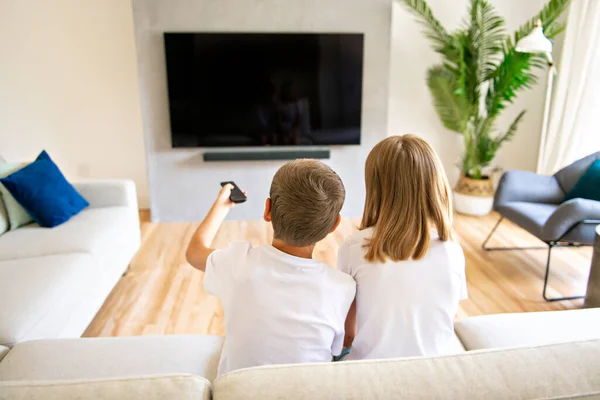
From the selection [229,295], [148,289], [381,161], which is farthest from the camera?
[148,289]

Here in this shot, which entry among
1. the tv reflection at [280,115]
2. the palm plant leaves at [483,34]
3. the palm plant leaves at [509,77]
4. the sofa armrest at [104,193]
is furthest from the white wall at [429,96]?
the sofa armrest at [104,193]

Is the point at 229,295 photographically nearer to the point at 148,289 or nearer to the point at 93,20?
the point at 148,289

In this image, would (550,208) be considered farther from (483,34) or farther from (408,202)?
(408,202)

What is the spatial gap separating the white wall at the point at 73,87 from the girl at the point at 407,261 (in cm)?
350

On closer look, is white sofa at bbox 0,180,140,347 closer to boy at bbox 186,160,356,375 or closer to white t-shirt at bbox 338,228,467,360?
boy at bbox 186,160,356,375

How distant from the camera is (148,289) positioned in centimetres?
289

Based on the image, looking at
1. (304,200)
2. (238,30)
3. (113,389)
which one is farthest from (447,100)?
(113,389)

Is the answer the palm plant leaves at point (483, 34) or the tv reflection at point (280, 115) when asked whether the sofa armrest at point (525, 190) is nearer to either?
the palm plant leaves at point (483, 34)

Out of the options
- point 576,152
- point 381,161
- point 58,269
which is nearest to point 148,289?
point 58,269

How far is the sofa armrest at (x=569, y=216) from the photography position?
8.73 feet

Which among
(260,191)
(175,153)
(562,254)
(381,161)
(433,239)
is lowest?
(562,254)

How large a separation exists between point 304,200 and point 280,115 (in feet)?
9.53

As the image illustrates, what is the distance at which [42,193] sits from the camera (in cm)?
270

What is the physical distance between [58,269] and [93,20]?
→ 2740 millimetres
